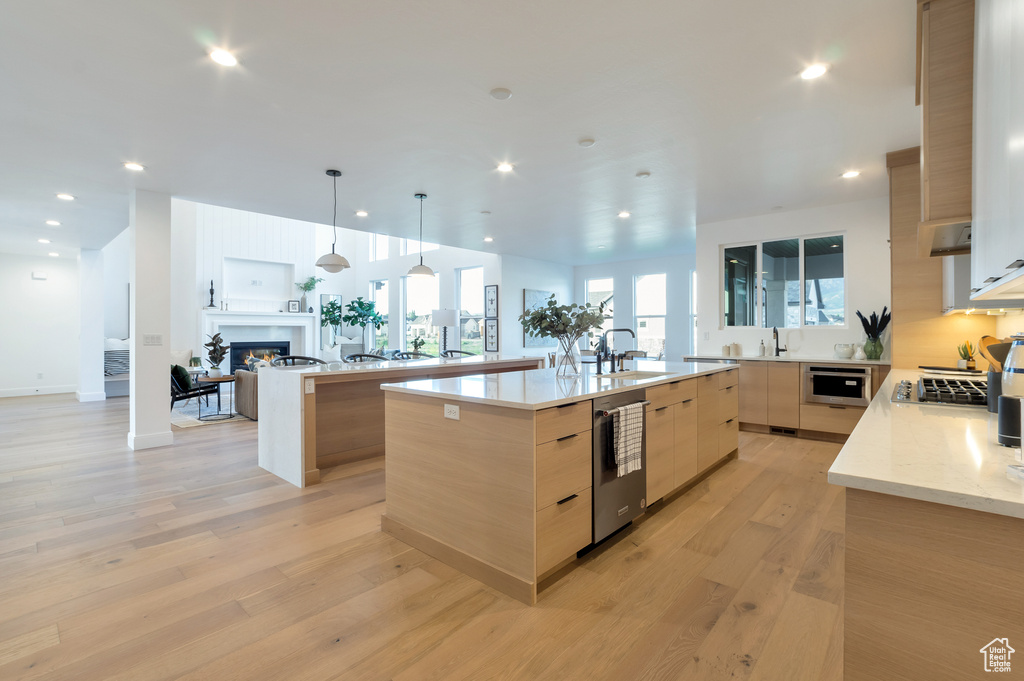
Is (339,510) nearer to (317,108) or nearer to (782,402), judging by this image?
(317,108)

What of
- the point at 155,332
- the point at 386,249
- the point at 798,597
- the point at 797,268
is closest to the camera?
the point at 798,597

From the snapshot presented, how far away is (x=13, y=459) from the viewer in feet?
13.8

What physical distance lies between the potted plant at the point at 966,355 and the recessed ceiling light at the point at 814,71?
2.13 metres

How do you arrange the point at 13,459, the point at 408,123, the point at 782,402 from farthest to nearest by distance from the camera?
the point at 782,402 → the point at 13,459 → the point at 408,123

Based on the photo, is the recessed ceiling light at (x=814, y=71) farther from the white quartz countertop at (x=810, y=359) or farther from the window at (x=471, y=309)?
the window at (x=471, y=309)

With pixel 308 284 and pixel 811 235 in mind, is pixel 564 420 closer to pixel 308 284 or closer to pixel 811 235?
pixel 811 235

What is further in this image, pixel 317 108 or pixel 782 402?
pixel 782 402

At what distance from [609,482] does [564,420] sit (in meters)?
0.54

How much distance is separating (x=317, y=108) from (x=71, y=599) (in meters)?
2.81

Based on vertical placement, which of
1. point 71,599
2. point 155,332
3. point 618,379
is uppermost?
point 155,332

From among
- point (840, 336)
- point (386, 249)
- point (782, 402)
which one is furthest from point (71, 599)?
point (386, 249)

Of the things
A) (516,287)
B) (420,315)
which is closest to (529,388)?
(516,287)

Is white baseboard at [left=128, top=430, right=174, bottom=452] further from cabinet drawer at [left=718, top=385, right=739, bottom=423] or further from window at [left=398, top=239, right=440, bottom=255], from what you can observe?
window at [left=398, top=239, right=440, bottom=255]

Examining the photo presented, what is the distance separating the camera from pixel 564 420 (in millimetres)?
2084
